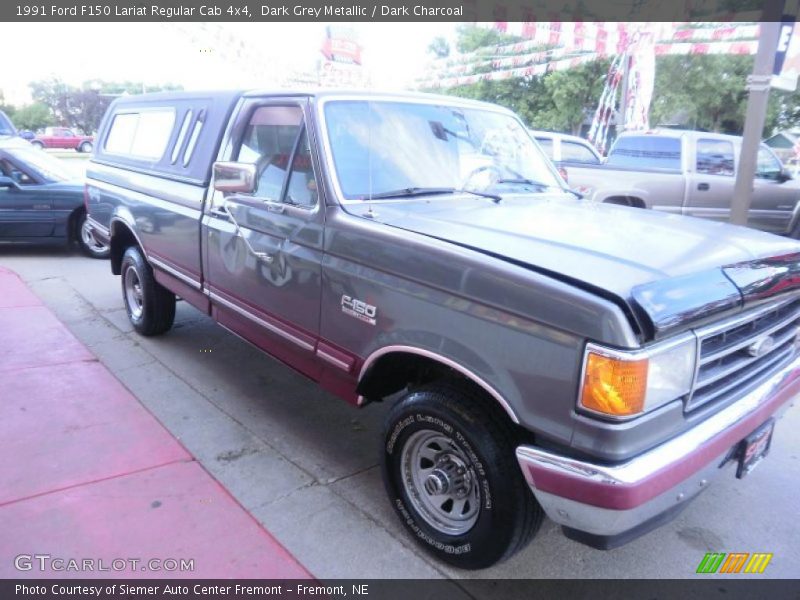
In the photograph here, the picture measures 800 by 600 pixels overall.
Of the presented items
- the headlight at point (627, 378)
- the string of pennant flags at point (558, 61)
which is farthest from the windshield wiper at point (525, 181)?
the string of pennant flags at point (558, 61)

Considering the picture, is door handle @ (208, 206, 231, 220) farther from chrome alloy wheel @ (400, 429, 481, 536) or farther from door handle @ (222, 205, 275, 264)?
chrome alloy wheel @ (400, 429, 481, 536)

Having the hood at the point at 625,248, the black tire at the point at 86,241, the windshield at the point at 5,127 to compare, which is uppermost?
the windshield at the point at 5,127

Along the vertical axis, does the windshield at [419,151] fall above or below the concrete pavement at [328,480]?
above

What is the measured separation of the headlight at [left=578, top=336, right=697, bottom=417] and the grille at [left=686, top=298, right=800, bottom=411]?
0.20 meters

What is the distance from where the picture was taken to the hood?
2035 mm

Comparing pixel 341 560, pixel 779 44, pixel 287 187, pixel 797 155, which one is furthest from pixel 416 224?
pixel 797 155

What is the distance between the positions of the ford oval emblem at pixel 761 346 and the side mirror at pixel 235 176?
94.1 inches

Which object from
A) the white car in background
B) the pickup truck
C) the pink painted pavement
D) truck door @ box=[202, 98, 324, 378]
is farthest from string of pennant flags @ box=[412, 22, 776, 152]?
the pink painted pavement

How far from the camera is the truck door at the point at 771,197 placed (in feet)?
30.2

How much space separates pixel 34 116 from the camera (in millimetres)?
55625

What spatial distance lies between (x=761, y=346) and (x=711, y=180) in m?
7.24

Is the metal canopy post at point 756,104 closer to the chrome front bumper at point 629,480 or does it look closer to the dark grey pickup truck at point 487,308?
the dark grey pickup truck at point 487,308

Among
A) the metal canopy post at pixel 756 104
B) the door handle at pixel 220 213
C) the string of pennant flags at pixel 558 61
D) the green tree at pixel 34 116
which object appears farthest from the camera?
the green tree at pixel 34 116

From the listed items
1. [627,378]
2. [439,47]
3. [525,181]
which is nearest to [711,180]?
[525,181]
